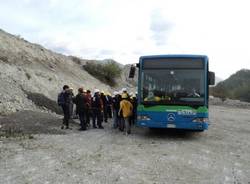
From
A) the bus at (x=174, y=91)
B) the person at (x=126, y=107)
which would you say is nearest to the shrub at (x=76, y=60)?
the person at (x=126, y=107)

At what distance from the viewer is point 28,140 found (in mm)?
12734

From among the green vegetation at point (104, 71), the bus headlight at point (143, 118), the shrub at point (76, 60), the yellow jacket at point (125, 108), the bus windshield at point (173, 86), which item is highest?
the shrub at point (76, 60)

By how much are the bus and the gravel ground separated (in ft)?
2.76

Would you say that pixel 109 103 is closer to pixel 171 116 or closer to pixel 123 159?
pixel 171 116

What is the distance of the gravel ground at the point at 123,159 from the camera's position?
8047mm

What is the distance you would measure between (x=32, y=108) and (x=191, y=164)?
533 inches

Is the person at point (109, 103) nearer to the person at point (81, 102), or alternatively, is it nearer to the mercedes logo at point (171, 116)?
the person at point (81, 102)

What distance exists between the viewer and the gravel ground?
8047 mm

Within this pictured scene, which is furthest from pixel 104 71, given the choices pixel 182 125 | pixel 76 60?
pixel 182 125

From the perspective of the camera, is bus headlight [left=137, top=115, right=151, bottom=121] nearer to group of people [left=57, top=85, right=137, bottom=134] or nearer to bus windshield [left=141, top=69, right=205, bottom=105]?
bus windshield [left=141, top=69, right=205, bottom=105]

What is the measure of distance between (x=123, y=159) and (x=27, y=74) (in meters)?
20.0

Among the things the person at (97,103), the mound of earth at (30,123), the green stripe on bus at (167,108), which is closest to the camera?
the green stripe on bus at (167,108)

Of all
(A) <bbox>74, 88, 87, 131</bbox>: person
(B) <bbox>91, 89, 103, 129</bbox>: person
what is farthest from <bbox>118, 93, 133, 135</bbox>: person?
(B) <bbox>91, 89, 103, 129</bbox>: person

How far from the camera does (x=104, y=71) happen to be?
51625mm
